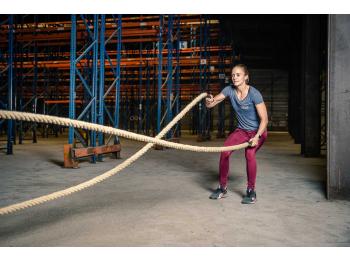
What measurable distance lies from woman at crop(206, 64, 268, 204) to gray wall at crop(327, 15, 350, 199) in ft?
2.72

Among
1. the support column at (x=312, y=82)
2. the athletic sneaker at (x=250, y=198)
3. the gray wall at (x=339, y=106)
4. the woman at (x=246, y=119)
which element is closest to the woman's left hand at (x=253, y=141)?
the woman at (x=246, y=119)

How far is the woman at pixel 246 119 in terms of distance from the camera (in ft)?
13.7

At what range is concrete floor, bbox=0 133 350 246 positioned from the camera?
288 centimetres

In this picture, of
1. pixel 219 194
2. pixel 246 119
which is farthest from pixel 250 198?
pixel 246 119

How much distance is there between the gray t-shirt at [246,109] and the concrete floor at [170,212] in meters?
0.89

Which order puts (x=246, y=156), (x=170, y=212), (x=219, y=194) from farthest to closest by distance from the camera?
1. (x=219, y=194)
2. (x=246, y=156)
3. (x=170, y=212)

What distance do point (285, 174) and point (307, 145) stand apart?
322 centimetres

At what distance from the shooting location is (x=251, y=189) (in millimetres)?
4281

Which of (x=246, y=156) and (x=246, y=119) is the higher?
(x=246, y=119)

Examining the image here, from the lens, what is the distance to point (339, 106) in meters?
4.33

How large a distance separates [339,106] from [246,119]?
1085 mm

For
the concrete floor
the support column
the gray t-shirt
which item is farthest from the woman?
the support column

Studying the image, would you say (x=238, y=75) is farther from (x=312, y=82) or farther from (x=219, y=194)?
(x=312, y=82)
